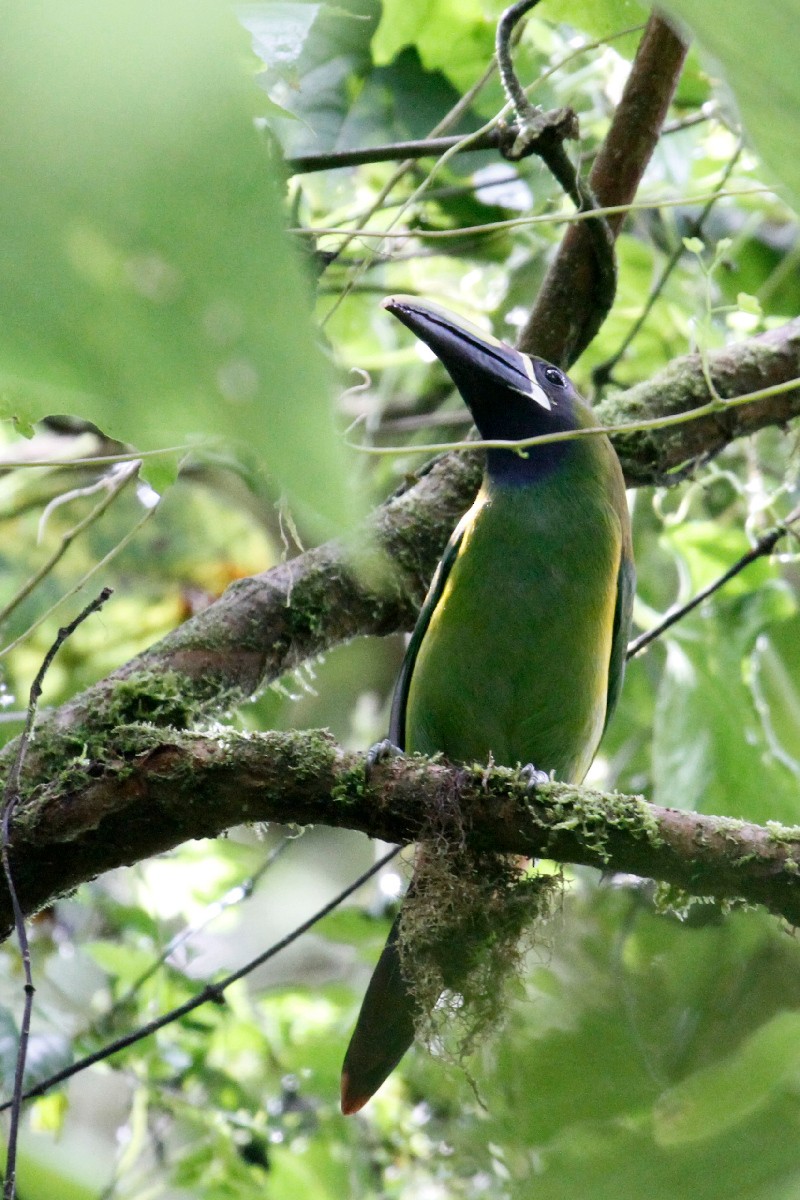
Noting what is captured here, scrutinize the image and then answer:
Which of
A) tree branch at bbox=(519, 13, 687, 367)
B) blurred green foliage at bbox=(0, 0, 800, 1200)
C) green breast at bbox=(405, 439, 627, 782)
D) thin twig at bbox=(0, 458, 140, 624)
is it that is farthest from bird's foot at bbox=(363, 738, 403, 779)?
tree branch at bbox=(519, 13, 687, 367)

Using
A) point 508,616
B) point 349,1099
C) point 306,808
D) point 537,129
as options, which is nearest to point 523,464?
point 508,616

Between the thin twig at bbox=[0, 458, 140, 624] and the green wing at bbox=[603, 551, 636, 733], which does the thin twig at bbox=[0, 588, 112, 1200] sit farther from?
the green wing at bbox=[603, 551, 636, 733]

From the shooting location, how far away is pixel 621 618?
3.17 m

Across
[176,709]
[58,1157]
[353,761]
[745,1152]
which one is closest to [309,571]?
[176,709]

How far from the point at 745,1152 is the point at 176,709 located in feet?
6.72

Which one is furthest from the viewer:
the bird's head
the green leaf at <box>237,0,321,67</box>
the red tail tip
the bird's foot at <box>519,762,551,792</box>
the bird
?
the bird's head

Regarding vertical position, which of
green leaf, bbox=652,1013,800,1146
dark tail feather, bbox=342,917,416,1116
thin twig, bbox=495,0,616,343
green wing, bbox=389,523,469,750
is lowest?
green leaf, bbox=652,1013,800,1146

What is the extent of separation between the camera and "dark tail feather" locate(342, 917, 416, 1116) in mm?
2689

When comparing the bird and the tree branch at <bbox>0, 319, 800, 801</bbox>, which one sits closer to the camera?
the tree branch at <bbox>0, 319, 800, 801</bbox>

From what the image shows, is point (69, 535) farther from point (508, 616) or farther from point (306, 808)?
point (508, 616)

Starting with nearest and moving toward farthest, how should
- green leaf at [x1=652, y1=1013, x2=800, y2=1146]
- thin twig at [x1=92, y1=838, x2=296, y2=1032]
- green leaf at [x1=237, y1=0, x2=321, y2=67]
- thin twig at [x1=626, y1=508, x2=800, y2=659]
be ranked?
green leaf at [x1=652, y1=1013, x2=800, y2=1146]
green leaf at [x1=237, y1=0, x2=321, y2=67]
thin twig at [x1=626, y1=508, x2=800, y2=659]
thin twig at [x1=92, y1=838, x2=296, y2=1032]

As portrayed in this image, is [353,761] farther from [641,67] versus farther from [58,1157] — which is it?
[641,67]

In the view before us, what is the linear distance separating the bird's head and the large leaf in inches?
99.3

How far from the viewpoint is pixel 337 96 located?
3.65 metres
